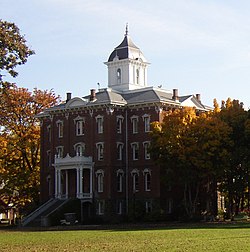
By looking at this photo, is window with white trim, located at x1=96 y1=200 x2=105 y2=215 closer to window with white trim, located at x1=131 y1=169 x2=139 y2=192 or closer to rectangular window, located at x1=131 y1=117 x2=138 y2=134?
window with white trim, located at x1=131 y1=169 x2=139 y2=192

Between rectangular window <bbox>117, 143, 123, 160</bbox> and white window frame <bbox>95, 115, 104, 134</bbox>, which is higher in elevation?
white window frame <bbox>95, 115, 104, 134</bbox>

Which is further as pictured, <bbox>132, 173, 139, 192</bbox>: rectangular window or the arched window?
the arched window

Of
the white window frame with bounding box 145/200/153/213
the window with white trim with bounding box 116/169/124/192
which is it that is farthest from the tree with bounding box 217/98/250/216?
the window with white trim with bounding box 116/169/124/192

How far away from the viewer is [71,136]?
69688mm

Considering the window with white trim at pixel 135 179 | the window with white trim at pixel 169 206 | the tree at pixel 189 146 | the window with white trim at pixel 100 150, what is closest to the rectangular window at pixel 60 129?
the window with white trim at pixel 100 150

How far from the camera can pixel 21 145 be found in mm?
70750

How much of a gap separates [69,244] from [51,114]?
38921mm

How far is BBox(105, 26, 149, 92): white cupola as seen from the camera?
73.9 meters

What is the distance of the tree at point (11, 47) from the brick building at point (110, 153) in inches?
1170

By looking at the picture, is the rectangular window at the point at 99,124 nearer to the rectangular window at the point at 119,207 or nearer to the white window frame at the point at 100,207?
the white window frame at the point at 100,207

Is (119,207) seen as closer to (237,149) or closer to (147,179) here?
(147,179)

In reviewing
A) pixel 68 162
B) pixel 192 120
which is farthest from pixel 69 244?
pixel 68 162

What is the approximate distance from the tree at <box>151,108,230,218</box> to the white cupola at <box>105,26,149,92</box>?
42.6 feet

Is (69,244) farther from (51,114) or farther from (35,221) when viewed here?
(51,114)
